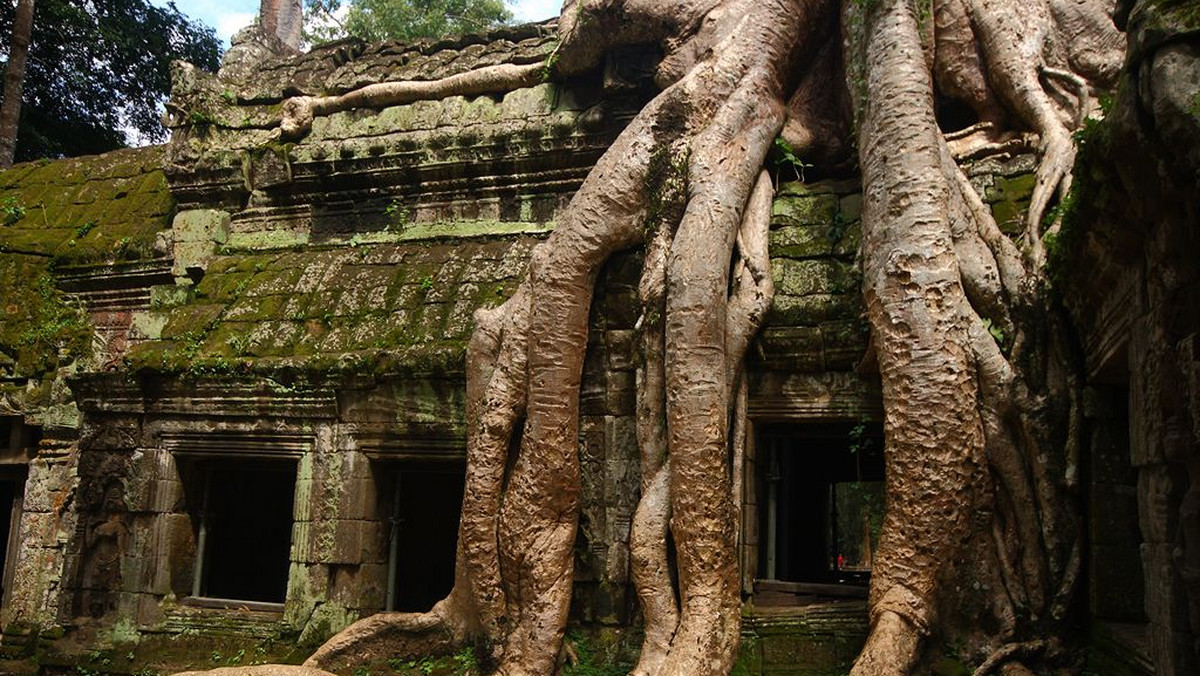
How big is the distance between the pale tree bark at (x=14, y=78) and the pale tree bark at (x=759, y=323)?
32.8ft

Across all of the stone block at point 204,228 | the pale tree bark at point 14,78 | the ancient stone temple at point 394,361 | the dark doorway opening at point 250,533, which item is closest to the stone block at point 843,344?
the ancient stone temple at point 394,361

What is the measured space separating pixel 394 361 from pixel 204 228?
2.80 m

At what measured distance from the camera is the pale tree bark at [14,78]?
1307 centimetres

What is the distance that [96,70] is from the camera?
1680 cm

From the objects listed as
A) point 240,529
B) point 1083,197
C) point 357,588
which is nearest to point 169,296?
point 240,529

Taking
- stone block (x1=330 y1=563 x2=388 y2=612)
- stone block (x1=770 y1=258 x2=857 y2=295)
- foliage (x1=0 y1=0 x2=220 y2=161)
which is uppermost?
foliage (x1=0 y1=0 x2=220 y2=161)

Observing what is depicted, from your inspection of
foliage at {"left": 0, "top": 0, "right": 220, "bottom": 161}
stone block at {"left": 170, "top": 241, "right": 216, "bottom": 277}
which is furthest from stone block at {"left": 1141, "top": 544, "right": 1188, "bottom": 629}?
foliage at {"left": 0, "top": 0, "right": 220, "bottom": 161}

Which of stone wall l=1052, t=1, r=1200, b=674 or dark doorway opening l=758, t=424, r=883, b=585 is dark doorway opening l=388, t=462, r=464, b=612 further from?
stone wall l=1052, t=1, r=1200, b=674

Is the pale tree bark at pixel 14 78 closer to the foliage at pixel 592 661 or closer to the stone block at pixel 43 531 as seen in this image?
the stone block at pixel 43 531

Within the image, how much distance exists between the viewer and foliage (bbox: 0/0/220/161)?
16.3 meters

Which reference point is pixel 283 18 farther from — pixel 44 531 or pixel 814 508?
pixel 814 508

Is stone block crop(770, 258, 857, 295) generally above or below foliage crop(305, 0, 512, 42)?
below

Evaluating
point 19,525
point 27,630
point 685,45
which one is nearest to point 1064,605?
point 685,45

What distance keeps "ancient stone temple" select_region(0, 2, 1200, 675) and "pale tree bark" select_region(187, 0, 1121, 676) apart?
8.8 inches
